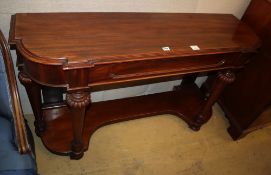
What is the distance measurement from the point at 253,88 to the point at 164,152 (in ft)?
2.64

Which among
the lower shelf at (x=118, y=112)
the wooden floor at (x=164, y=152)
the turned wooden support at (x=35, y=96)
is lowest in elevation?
the wooden floor at (x=164, y=152)

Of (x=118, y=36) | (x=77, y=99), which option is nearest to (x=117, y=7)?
(x=118, y=36)

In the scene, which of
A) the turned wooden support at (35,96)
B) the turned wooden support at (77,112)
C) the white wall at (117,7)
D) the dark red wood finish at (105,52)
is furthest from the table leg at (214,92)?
the turned wooden support at (35,96)

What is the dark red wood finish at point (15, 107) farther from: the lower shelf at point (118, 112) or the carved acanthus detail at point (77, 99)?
the lower shelf at point (118, 112)

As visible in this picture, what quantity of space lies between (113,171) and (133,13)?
3.28 feet

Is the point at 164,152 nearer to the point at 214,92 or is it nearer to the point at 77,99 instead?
the point at 214,92

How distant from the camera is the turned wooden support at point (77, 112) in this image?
1.07 meters

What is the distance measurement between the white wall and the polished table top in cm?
7

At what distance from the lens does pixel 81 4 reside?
1.26 m

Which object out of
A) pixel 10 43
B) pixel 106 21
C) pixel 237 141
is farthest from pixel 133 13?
pixel 237 141

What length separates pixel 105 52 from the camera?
1.01 m

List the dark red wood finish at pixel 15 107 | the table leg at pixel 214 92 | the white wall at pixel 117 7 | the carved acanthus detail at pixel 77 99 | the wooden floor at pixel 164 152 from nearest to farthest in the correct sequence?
the dark red wood finish at pixel 15 107, the carved acanthus detail at pixel 77 99, the white wall at pixel 117 7, the table leg at pixel 214 92, the wooden floor at pixel 164 152

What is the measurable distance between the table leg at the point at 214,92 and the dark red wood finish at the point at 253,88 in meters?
0.25

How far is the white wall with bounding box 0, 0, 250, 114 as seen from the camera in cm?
117
